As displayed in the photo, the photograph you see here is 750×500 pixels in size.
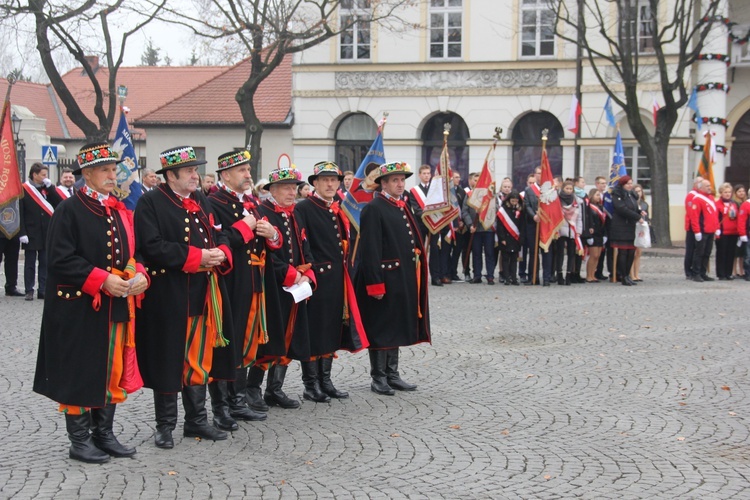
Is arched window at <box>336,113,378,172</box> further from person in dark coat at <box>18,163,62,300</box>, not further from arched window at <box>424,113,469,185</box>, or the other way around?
person in dark coat at <box>18,163,62,300</box>

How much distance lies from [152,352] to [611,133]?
25.7 m

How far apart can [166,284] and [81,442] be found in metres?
1.18

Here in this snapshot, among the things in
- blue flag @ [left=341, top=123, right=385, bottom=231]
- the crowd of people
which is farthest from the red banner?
the crowd of people

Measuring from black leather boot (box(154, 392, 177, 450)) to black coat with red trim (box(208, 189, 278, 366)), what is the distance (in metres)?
0.81

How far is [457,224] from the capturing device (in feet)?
58.6

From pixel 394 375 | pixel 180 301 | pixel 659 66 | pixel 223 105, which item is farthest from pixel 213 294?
pixel 223 105

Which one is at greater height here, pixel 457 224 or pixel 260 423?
pixel 457 224

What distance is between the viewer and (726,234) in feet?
62.8

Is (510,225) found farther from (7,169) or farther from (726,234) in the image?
(7,169)

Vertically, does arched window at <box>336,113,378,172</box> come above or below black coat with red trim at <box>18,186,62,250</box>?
above

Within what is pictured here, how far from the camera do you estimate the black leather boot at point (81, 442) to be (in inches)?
252

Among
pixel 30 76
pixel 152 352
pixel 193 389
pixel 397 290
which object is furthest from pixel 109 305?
pixel 30 76

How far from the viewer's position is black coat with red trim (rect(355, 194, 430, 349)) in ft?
28.7

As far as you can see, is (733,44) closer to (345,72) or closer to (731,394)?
(345,72)
